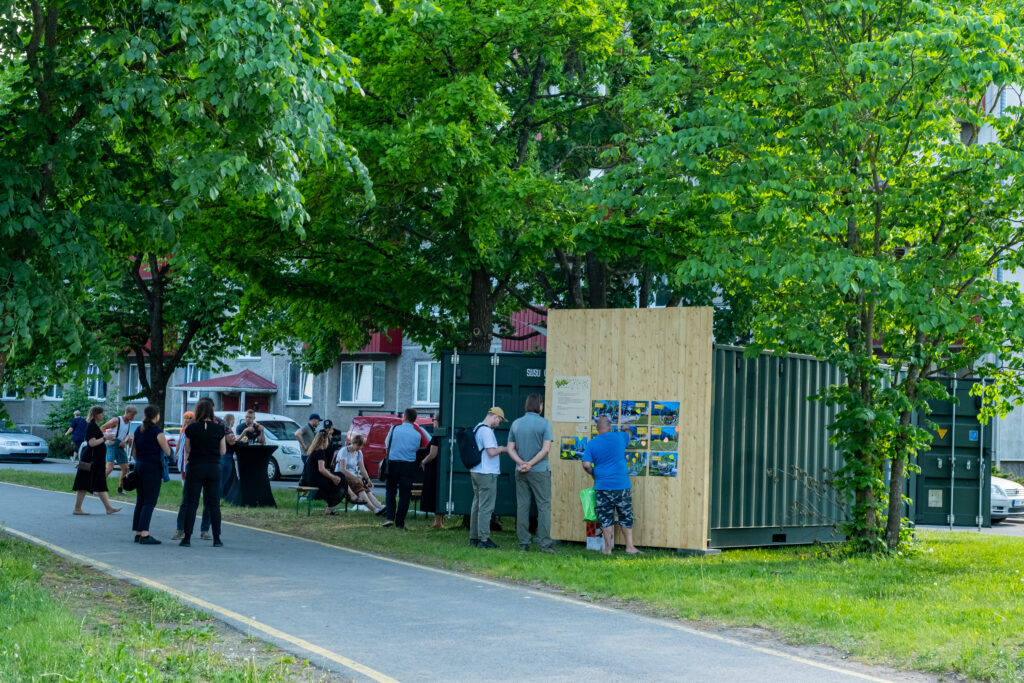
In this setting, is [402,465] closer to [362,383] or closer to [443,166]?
[443,166]

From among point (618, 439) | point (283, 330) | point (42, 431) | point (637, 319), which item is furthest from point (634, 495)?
point (42, 431)

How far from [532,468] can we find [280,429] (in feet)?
66.5

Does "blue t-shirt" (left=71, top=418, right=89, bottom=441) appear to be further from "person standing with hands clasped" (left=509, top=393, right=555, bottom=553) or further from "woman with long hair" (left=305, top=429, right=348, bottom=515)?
"person standing with hands clasped" (left=509, top=393, right=555, bottom=553)

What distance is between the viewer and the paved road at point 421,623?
7914mm

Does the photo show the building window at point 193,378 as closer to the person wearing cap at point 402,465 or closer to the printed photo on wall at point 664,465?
the person wearing cap at point 402,465

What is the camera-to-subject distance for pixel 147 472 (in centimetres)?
1488

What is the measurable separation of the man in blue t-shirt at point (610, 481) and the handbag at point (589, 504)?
106 millimetres

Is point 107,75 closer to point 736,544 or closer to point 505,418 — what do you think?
point 505,418

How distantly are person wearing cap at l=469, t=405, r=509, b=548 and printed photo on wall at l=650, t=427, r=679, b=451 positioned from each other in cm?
184

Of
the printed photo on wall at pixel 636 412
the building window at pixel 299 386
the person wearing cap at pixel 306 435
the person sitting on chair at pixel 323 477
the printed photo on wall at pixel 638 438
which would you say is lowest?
the person sitting on chair at pixel 323 477

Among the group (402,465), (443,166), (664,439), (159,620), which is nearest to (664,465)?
(664,439)

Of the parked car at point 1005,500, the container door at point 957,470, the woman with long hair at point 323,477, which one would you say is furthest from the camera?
the parked car at point 1005,500

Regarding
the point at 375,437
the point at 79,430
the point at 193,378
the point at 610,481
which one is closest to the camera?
the point at 610,481

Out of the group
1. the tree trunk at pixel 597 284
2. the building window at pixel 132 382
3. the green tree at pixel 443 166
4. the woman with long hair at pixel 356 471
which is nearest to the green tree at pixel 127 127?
the green tree at pixel 443 166
